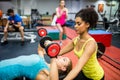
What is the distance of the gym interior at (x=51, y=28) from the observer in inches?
165

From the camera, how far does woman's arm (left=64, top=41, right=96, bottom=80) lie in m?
1.47

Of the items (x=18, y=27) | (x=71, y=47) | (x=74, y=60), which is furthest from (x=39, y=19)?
(x=71, y=47)

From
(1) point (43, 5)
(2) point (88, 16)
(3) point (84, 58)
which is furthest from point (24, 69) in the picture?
(1) point (43, 5)

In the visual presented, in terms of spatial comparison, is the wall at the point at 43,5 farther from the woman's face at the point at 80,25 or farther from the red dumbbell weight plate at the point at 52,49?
the red dumbbell weight plate at the point at 52,49

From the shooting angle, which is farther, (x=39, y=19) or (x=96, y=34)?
(x=39, y=19)

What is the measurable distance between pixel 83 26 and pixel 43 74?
63 centimetres

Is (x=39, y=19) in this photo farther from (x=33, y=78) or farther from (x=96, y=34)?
(x=33, y=78)

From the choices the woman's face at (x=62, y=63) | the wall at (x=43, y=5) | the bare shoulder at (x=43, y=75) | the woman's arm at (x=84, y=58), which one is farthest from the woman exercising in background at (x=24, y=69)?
the wall at (x=43, y=5)

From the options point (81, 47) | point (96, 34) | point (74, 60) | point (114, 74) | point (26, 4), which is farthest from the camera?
point (26, 4)

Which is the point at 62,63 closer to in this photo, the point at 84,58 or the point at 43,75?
the point at 43,75

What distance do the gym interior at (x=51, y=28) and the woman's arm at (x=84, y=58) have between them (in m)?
1.55

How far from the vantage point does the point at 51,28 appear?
303 inches

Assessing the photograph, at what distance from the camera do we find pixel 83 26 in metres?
1.58

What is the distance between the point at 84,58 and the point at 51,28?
20.5 feet
